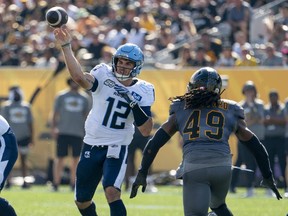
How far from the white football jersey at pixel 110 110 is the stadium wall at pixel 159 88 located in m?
6.95

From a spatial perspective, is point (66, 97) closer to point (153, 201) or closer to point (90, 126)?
point (153, 201)

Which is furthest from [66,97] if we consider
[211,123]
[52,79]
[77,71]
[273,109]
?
[211,123]

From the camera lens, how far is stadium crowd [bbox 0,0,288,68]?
56.0 feet

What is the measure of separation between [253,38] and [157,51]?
2.04 metres

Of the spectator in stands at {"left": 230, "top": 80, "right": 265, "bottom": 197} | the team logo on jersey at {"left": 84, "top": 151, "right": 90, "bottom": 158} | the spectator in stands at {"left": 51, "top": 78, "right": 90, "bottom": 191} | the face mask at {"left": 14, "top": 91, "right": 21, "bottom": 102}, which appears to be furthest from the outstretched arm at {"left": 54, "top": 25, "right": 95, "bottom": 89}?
the face mask at {"left": 14, "top": 91, "right": 21, "bottom": 102}

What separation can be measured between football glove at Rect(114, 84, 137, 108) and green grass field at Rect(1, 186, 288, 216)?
3.08 metres

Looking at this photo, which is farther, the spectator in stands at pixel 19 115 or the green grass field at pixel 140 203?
the spectator in stands at pixel 19 115

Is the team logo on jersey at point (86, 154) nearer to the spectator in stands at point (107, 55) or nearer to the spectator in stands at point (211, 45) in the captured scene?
the spectator in stands at point (107, 55)

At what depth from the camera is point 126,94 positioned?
8.18 m

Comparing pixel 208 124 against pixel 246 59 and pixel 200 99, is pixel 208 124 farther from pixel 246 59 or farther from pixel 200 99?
pixel 246 59

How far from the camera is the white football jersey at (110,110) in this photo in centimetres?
827

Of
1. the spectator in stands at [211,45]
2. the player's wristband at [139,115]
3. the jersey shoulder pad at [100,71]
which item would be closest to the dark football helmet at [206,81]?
the player's wristband at [139,115]

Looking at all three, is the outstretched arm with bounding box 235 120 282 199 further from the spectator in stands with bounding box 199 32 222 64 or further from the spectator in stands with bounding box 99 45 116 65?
the spectator in stands with bounding box 199 32 222 64

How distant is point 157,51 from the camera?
19.0m
